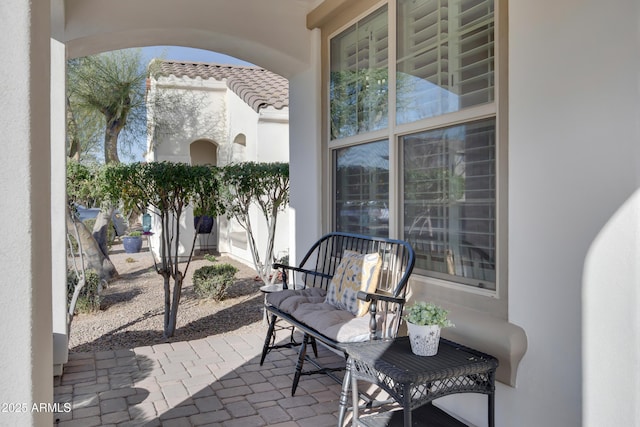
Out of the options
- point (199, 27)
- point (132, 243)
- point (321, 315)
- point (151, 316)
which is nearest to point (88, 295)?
point (151, 316)

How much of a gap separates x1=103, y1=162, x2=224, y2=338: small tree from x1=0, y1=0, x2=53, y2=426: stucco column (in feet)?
14.6

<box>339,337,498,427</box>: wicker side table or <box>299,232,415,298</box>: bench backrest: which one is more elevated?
<box>299,232,415,298</box>: bench backrest

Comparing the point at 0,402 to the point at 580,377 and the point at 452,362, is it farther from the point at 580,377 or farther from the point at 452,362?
the point at 580,377

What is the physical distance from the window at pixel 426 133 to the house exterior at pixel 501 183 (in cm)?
1

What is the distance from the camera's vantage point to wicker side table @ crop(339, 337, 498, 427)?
2262 mm

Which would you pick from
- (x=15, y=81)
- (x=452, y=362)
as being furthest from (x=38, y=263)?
(x=452, y=362)

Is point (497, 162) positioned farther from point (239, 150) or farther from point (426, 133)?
point (239, 150)

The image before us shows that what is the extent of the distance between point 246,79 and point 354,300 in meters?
8.59

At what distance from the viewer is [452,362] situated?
95.7 inches

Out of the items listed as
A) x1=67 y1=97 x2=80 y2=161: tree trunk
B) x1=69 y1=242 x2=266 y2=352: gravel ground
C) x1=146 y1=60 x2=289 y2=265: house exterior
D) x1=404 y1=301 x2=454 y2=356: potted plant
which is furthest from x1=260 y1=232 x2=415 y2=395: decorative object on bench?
x1=67 y1=97 x2=80 y2=161: tree trunk

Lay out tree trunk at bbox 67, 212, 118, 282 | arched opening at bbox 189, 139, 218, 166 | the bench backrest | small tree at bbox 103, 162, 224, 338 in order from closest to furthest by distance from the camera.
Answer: the bench backrest, small tree at bbox 103, 162, 224, 338, tree trunk at bbox 67, 212, 118, 282, arched opening at bbox 189, 139, 218, 166

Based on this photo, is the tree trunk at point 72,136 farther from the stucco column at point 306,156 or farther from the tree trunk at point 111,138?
the stucco column at point 306,156

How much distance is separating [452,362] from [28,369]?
75.7 inches

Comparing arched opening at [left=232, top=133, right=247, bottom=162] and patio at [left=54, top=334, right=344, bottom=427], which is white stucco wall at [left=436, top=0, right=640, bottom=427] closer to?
patio at [left=54, top=334, right=344, bottom=427]
